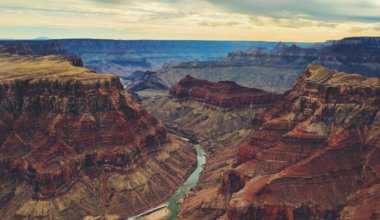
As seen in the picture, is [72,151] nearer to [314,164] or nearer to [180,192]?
[180,192]

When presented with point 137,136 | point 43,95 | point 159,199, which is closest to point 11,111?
point 43,95

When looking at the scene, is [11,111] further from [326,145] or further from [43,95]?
[326,145]

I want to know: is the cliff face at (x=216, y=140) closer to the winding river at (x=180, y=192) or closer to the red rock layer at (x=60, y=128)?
the winding river at (x=180, y=192)

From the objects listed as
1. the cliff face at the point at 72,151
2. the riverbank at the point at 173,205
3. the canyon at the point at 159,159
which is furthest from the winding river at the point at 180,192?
the cliff face at the point at 72,151

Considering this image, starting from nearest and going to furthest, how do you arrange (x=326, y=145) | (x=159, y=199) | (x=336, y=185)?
(x=336, y=185) < (x=326, y=145) < (x=159, y=199)

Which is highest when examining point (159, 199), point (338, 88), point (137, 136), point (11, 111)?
point (338, 88)

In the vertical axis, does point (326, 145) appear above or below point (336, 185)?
above

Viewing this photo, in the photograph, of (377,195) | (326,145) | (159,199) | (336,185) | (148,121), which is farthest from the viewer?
(148,121)
